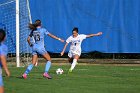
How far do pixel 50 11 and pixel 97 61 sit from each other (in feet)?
12.3

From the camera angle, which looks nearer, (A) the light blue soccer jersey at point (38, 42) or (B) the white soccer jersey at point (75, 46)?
(A) the light blue soccer jersey at point (38, 42)

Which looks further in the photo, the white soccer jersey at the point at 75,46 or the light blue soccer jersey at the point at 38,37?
the white soccer jersey at the point at 75,46

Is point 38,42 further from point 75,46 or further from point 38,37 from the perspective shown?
point 75,46

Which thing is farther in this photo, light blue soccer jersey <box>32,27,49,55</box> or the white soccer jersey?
the white soccer jersey

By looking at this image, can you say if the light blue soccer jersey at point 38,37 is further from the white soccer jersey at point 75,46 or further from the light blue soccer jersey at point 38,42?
the white soccer jersey at point 75,46

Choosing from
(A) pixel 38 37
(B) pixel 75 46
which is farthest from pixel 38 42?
(B) pixel 75 46

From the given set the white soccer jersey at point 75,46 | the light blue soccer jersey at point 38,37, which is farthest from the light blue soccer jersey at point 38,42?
the white soccer jersey at point 75,46

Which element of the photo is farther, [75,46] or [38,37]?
[75,46]

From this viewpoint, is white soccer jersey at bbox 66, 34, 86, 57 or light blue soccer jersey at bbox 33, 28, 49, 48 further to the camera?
white soccer jersey at bbox 66, 34, 86, 57

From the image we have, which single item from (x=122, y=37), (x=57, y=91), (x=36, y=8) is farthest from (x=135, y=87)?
(x=36, y=8)

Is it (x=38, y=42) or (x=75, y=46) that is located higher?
(x=75, y=46)

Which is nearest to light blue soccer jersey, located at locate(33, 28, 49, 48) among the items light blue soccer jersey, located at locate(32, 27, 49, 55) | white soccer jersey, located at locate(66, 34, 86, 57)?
light blue soccer jersey, located at locate(32, 27, 49, 55)

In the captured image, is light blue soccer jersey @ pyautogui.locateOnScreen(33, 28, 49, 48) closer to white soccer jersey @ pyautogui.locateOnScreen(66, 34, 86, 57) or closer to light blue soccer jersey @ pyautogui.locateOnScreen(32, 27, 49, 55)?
light blue soccer jersey @ pyautogui.locateOnScreen(32, 27, 49, 55)

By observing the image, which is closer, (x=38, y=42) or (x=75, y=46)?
(x=38, y=42)
